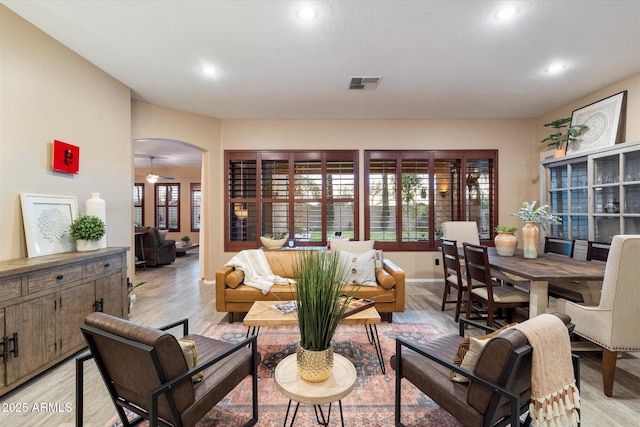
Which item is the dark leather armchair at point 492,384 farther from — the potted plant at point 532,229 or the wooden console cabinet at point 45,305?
the wooden console cabinet at point 45,305

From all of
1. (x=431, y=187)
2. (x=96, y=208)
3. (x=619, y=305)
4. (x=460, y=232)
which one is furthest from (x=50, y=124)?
(x=431, y=187)

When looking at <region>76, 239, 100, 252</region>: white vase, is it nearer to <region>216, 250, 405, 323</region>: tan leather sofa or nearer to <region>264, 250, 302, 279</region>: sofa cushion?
<region>216, 250, 405, 323</region>: tan leather sofa

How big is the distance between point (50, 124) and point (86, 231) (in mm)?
1120

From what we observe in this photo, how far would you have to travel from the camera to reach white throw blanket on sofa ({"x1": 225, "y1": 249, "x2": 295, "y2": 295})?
319 centimetres

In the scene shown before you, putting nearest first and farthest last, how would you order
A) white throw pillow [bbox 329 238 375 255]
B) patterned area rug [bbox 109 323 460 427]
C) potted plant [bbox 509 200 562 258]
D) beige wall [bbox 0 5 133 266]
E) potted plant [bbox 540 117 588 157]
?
patterned area rug [bbox 109 323 460 427], beige wall [bbox 0 5 133 266], potted plant [bbox 509 200 562 258], white throw pillow [bbox 329 238 375 255], potted plant [bbox 540 117 588 157]

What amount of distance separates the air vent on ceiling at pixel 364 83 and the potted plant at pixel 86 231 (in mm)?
3371

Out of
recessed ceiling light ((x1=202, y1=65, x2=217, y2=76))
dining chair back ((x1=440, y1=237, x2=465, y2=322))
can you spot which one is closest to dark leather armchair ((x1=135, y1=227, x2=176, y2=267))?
recessed ceiling light ((x1=202, y1=65, x2=217, y2=76))

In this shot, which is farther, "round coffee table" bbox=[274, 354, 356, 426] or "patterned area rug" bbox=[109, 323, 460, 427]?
"patterned area rug" bbox=[109, 323, 460, 427]

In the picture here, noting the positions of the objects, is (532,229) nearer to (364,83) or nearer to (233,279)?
(364,83)

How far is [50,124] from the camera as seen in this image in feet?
8.80

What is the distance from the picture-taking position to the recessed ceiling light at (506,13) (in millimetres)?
2273

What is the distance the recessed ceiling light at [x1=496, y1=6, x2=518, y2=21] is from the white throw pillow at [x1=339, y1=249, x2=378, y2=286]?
2671 mm

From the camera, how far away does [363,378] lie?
2141mm

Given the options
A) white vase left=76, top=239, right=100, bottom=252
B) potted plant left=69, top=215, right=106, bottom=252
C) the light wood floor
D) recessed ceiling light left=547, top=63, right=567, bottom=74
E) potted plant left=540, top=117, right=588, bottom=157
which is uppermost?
recessed ceiling light left=547, top=63, right=567, bottom=74
